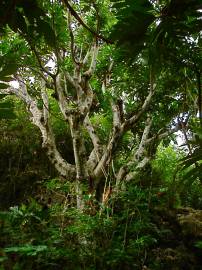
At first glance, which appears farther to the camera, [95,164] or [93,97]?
[93,97]

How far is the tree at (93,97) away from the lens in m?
6.24

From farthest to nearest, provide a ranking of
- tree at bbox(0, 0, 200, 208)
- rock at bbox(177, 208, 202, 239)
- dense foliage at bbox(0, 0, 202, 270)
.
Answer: tree at bbox(0, 0, 200, 208), rock at bbox(177, 208, 202, 239), dense foliage at bbox(0, 0, 202, 270)

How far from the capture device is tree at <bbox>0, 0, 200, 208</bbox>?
624 cm

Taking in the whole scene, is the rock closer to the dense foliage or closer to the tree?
the dense foliage

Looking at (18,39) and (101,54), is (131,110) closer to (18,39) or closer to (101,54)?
(101,54)

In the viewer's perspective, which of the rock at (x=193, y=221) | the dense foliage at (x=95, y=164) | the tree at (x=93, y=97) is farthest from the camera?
the tree at (x=93, y=97)

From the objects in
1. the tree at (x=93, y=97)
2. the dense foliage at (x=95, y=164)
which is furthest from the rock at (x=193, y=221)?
the tree at (x=93, y=97)

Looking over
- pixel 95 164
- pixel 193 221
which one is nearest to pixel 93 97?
pixel 95 164

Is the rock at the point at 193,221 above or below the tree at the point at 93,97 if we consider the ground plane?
below

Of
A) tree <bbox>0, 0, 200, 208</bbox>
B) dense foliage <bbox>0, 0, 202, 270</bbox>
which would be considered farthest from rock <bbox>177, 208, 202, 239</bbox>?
tree <bbox>0, 0, 200, 208</bbox>

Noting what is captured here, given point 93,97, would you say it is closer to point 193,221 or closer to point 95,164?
point 95,164

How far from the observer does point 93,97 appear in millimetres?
7176

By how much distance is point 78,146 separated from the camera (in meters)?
6.07

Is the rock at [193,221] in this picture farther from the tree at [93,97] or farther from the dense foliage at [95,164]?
Answer: the tree at [93,97]
